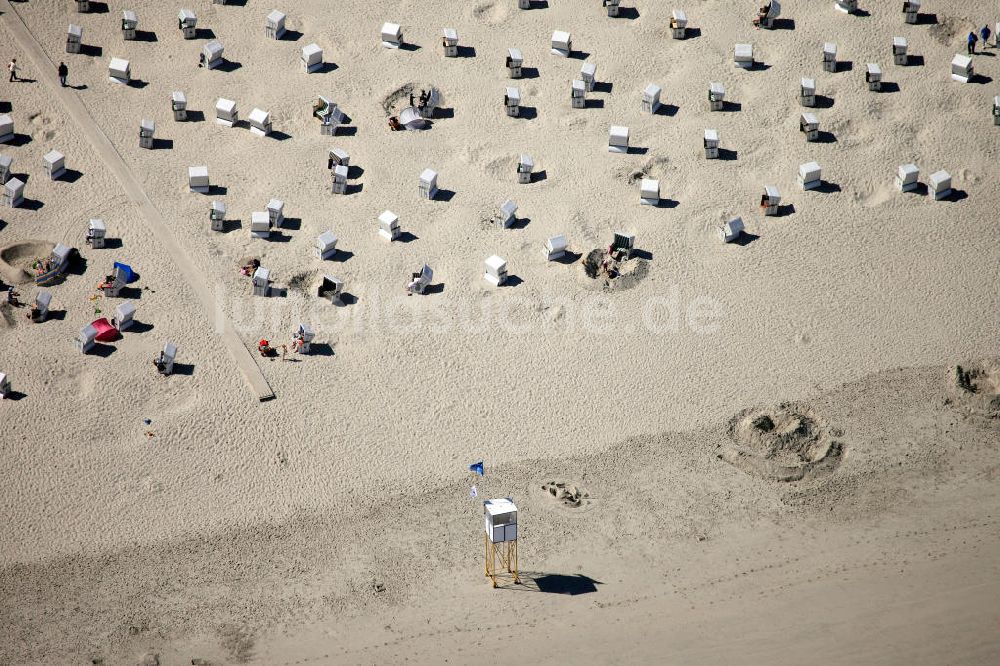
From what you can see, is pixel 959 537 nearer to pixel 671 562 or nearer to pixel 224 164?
pixel 671 562

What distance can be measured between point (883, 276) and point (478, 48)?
67.4 feet

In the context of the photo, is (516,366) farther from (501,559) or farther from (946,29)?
(946,29)

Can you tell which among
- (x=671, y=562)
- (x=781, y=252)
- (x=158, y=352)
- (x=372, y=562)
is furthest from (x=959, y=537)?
(x=158, y=352)

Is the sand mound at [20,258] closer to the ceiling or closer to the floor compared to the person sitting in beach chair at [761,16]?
closer to the floor

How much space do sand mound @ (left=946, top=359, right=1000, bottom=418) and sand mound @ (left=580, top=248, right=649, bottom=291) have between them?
38.2 feet

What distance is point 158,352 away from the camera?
46.7 meters

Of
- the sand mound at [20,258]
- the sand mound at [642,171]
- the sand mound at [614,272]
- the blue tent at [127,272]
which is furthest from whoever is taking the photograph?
the sand mound at [642,171]

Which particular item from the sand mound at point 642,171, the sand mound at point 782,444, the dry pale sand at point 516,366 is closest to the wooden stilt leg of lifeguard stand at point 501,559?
the dry pale sand at point 516,366

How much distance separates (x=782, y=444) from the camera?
44.5 meters

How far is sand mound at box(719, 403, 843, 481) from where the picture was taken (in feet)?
144

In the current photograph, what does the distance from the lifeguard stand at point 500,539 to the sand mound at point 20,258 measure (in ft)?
66.2

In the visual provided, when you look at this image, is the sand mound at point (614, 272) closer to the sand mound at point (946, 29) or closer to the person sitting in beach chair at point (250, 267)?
the person sitting in beach chair at point (250, 267)

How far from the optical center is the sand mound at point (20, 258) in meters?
49.2

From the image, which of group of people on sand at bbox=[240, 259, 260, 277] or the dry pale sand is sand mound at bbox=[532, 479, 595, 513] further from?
group of people on sand at bbox=[240, 259, 260, 277]
